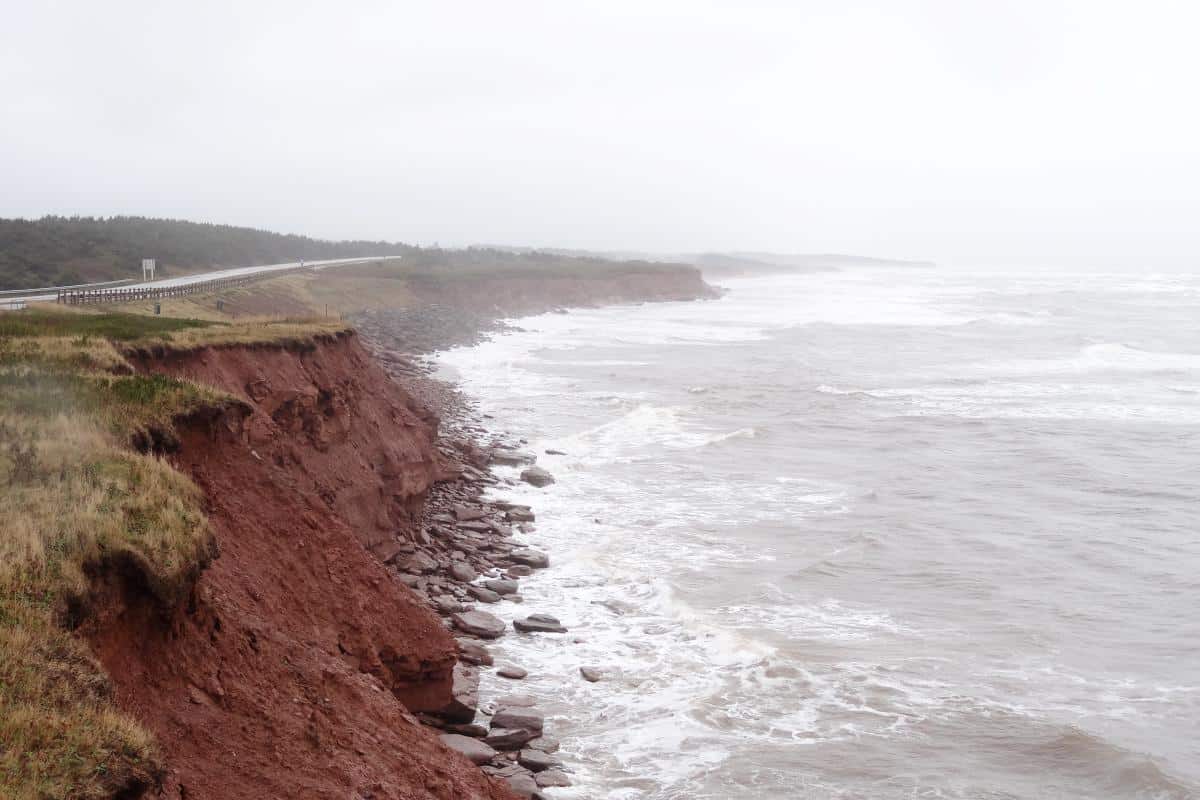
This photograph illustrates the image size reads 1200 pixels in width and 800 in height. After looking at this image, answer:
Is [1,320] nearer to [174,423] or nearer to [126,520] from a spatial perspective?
[174,423]

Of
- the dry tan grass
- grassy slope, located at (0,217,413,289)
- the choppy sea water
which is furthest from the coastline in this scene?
grassy slope, located at (0,217,413,289)

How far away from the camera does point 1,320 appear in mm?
18891

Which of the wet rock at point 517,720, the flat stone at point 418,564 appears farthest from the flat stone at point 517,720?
the flat stone at point 418,564

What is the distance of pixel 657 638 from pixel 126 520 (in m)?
9.26

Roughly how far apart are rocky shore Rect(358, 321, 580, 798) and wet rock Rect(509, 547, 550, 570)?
0.06 feet

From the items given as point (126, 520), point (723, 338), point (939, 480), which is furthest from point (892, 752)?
point (723, 338)

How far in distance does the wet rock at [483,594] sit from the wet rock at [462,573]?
0.44 m

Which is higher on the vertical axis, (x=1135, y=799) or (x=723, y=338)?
(x=723, y=338)

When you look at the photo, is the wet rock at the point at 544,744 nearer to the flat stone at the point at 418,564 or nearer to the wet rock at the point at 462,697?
the wet rock at the point at 462,697

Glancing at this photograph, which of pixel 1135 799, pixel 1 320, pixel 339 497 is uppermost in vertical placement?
pixel 1 320

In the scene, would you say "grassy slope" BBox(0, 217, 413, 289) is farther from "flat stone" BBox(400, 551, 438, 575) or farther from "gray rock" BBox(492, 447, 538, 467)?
"flat stone" BBox(400, 551, 438, 575)

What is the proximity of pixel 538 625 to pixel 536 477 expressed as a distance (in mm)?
9648

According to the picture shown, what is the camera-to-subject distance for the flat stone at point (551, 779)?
10891 mm

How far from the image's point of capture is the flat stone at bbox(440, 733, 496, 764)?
10.9 meters
